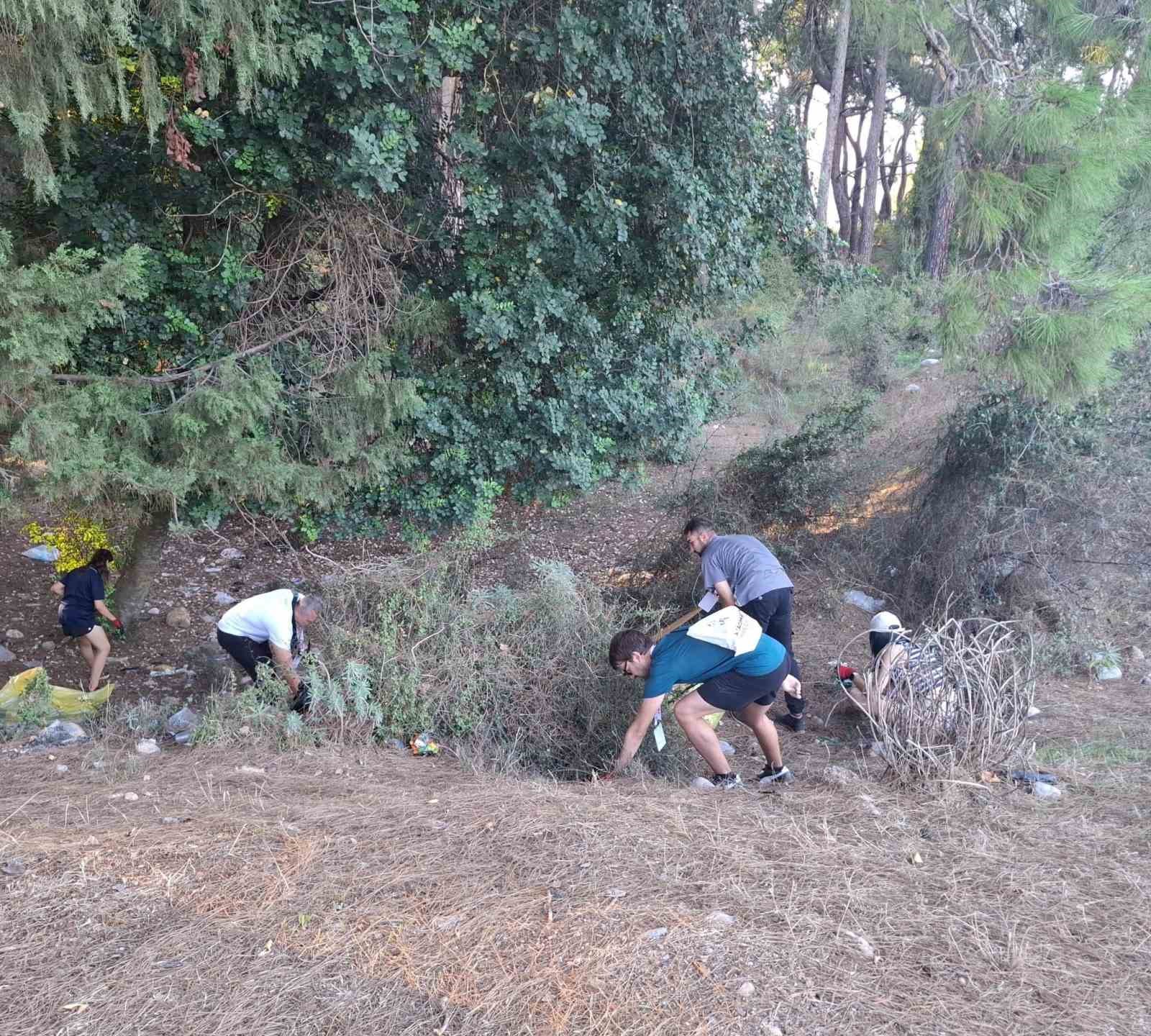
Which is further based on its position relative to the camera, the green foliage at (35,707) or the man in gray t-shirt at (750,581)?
the man in gray t-shirt at (750,581)

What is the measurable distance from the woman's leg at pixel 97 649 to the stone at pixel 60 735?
4.18ft

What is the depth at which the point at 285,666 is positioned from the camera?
17.3ft

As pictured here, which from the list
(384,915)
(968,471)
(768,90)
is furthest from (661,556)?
(384,915)

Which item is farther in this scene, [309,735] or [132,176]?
[132,176]

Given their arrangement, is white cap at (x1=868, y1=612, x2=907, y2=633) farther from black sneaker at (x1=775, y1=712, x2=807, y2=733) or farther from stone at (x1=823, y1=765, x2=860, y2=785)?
stone at (x1=823, y1=765, x2=860, y2=785)

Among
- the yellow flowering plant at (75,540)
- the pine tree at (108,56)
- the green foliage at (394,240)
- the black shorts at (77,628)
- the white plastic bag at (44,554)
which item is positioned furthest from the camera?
the white plastic bag at (44,554)

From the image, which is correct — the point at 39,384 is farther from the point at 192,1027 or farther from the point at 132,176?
the point at 192,1027

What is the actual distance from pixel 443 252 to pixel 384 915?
5.37m

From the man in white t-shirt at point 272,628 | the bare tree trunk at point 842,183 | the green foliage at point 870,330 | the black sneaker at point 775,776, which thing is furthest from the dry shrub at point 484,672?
the bare tree trunk at point 842,183

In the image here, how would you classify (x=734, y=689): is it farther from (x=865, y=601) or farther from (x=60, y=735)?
(x=865, y=601)

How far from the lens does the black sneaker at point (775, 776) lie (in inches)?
186

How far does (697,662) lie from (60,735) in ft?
11.2

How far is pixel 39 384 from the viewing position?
16.5 feet

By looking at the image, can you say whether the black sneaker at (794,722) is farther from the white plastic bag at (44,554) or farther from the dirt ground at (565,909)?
the white plastic bag at (44,554)
